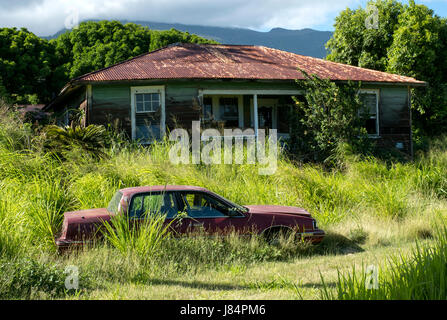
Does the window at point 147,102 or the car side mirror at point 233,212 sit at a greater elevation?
the window at point 147,102

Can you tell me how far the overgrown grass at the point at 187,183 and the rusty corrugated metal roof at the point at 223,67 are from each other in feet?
16.2

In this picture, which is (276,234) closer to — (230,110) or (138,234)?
(138,234)

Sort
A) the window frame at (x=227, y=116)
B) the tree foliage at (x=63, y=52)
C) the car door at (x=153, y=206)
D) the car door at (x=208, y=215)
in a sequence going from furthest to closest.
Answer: the tree foliage at (x=63, y=52), the window frame at (x=227, y=116), the car door at (x=208, y=215), the car door at (x=153, y=206)

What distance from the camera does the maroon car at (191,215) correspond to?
23.3 feet

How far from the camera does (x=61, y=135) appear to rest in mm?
11891

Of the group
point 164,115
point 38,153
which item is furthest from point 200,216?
point 164,115

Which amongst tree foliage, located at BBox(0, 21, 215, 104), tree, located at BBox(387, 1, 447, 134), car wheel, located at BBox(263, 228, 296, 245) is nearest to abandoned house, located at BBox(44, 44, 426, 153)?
tree, located at BBox(387, 1, 447, 134)

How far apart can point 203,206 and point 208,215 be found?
20 cm

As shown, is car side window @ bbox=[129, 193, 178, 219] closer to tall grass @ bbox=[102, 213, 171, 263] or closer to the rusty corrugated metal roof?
tall grass @ bbox=[102, 213, 171, 263]

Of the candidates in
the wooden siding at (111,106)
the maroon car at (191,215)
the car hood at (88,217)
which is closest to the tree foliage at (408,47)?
the wooden siding at (111,106)

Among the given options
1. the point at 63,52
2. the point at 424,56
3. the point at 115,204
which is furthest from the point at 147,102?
the point at 63,52

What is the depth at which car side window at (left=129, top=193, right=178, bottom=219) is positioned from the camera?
7293 millimetres

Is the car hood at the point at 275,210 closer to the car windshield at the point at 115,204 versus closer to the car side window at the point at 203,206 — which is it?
the car side window at the point at 203,206

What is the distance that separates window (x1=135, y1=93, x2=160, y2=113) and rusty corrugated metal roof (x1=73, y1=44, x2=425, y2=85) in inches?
33.9
